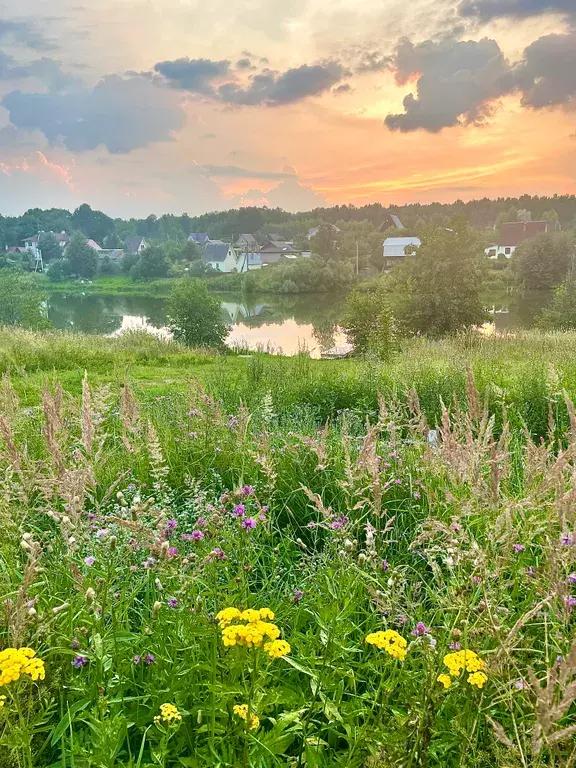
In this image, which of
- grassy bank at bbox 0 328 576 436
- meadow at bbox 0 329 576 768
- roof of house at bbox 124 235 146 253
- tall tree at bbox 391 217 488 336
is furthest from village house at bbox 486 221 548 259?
meadow at bbox 0 329 576 768

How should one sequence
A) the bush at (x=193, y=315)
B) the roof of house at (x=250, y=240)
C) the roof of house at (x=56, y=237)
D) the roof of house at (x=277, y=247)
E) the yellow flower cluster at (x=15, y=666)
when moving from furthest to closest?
the roof of house at (x=250, y=240) → the roof of house at (x=277, y=247) → the roof of house at (x=56, y=237) → the bush at (x=193, y=315) → the yellow flower cluster at (x=15, y=666)

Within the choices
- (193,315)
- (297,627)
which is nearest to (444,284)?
(193,315)

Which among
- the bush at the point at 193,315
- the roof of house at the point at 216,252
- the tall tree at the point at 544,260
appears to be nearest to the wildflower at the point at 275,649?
the bush at the point at 193,315

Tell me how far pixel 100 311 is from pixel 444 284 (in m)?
32.3

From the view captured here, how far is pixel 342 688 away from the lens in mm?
1781

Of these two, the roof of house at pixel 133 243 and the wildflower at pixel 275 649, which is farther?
the roof of house at pixel 133 243

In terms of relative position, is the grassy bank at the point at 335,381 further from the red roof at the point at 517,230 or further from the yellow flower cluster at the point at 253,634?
the red roof at the point at 517,230

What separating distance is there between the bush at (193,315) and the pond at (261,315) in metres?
1.66

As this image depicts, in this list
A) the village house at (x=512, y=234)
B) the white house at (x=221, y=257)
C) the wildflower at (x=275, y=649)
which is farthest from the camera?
the white house at (x=221, y=257)

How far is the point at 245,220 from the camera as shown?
116250mm

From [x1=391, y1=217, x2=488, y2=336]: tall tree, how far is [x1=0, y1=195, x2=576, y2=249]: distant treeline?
63436 mm

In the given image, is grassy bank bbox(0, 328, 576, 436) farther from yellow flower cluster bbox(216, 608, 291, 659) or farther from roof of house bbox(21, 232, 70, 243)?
roof of house bbox(21, 232, 70, 243)

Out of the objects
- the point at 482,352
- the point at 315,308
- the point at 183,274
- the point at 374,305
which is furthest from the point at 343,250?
the point at 482,352

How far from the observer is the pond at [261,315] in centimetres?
3222
